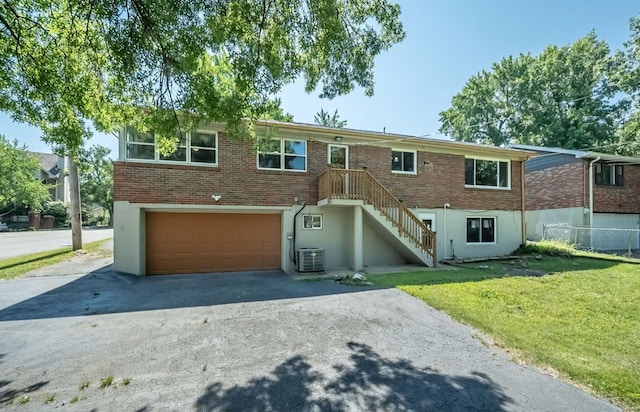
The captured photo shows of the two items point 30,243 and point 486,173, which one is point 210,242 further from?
point 30,243

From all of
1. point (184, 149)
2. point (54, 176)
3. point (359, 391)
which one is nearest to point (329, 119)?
point (184, 149)

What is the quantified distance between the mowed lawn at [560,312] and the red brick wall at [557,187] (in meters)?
6.92

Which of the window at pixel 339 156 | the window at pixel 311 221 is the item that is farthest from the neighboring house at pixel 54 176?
the window at pixel 339 156

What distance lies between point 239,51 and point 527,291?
863 cm

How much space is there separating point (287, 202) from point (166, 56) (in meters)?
6.24

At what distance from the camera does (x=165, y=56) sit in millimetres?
5480

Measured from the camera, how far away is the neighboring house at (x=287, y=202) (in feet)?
31.7

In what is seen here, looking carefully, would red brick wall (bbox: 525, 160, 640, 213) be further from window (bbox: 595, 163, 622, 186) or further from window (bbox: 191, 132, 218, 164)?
window (bbox: 191, 132, 218, 164)

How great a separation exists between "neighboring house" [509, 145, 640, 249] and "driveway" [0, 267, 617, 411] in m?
15.4

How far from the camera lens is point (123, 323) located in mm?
5477

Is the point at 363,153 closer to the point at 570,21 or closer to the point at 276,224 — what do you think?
the point at 276,224

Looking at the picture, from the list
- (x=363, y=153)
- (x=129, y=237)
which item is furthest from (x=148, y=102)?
(x=363, y=153)

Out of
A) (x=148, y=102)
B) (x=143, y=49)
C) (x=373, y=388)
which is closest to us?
(x=373, y=388)

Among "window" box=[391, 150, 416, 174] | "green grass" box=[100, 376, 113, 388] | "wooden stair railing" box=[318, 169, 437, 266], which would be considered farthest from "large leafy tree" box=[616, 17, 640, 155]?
"green grass" box=[100, 376, 113, 388]
